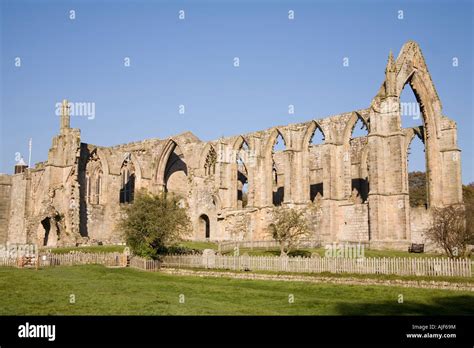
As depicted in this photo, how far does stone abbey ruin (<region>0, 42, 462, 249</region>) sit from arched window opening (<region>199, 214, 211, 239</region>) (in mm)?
191

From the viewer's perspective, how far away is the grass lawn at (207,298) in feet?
45.6

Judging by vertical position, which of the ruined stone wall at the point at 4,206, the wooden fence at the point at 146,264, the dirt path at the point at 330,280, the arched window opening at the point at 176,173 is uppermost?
the arched window opening at the point at 176,173

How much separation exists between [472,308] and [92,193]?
4659 cm

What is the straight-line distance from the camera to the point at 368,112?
4147cm

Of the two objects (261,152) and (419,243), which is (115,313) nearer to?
(419,243)

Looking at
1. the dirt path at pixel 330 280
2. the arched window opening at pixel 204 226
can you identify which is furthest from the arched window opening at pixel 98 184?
the dirt path at pixel 330 280

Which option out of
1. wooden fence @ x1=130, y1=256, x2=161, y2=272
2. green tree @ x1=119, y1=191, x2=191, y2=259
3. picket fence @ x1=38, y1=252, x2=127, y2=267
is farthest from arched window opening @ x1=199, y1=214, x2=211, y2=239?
wooden fence @ x1=130, y1=256, x2=161, y2=272

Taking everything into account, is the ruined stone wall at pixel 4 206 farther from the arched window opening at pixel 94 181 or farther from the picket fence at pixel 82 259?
the picket fence at pixel 82 259

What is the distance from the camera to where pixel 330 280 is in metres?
22.3

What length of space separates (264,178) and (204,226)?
8958 millimetres

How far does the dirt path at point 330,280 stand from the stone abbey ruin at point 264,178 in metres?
15.4

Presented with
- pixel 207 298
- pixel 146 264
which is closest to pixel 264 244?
pixel 146 264

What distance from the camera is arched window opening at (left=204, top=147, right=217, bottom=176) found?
54303mm
